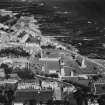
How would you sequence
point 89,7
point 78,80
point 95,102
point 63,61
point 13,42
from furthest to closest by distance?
1. point 89,7
2. point 13,42
3. point 63,61
4. point 78,80
5. point 95,102

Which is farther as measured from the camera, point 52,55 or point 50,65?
point 52,55

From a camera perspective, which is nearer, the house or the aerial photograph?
the aerial photograph

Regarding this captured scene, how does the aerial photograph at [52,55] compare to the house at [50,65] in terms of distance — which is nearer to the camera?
the aerial photograph at [52,55]

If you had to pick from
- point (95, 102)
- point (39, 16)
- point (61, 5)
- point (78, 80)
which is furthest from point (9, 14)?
point (95, 102)

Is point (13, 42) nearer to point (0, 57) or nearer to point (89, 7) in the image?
point (0, 57)

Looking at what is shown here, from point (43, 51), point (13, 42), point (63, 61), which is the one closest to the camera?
point (63, 61)

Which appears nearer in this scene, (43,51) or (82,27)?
(43,51)
